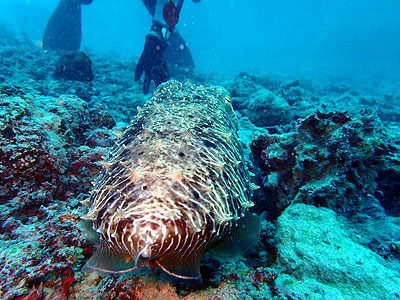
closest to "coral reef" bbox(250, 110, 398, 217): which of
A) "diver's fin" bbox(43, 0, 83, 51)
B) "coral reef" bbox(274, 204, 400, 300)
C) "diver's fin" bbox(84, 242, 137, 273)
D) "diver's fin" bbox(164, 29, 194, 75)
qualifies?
"coral reef" bbox(274, 204, 400, 300)

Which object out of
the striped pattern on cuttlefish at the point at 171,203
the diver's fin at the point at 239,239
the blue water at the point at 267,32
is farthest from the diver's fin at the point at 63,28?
the diver's fin at the point at 239,239

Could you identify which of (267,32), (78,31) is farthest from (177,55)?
(267,32)

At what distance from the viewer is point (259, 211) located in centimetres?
397

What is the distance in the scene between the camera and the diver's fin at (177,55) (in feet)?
57.0

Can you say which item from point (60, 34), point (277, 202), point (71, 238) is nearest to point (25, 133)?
point (71, 238)

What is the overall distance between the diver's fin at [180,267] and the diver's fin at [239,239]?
38cm

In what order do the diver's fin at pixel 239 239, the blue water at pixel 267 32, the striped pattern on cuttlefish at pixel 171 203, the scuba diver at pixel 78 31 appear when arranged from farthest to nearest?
A: the blue water at pixel 267 32 → the scuba diver at pixel 78 31 → the diver's fin at pixel 239 239 → the striped pattern on cuttlefish at pixel 171 203

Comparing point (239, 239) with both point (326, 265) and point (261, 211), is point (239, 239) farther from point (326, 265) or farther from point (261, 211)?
point (261, 211)

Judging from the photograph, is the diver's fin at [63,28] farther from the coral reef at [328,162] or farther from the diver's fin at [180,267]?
the diver's fin at [180,267]

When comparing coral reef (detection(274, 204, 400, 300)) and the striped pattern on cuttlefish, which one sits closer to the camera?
the striped pattern on cuttlefish

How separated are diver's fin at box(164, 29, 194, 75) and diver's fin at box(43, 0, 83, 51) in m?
10.2

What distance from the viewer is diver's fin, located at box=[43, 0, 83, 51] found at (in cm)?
1927

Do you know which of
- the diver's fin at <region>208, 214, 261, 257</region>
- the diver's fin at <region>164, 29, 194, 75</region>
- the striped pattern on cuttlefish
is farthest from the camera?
the diver's fin at <region>164, 29, 194, 75</region>

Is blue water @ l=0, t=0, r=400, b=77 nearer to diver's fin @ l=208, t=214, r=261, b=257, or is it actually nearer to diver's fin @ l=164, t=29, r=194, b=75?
diver's fin @ l=164, t=29, r=194, b=75
